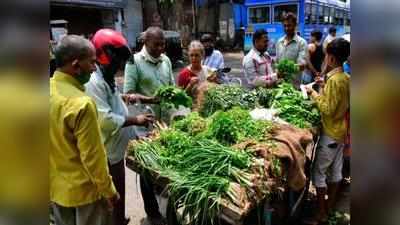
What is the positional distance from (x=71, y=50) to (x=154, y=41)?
1576 mm

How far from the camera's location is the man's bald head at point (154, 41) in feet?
11.5

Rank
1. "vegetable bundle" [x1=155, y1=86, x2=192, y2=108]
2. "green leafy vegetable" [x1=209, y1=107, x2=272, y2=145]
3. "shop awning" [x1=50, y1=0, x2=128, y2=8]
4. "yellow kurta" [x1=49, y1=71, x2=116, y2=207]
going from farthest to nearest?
"shop awning" [x1=50, y1=0, x2=128, y2=8] < "vegetable bundle" [x1=155, y1=86, x2=192, y2=108] < "green leafy vegetable" [x1=209, y1=107, x2=272, y2=145] < "yellow kurta" [x1=49, y1=71, x2=116, y2=207]

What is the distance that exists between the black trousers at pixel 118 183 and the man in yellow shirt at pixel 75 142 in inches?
30.2

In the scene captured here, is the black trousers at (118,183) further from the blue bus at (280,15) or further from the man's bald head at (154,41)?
the blue bus at (280,15)

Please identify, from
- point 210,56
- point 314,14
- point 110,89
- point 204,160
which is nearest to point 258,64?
point 210,56

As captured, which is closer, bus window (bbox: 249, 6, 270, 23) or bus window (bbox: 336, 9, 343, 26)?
bus window (bbox: 249, 6, 270, 23)

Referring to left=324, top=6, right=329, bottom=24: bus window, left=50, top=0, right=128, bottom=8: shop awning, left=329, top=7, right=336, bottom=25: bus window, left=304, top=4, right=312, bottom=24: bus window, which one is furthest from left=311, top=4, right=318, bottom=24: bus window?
left=50, top=0, right=128, bottom=8: shop awning

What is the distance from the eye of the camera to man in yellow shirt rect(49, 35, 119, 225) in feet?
6.33

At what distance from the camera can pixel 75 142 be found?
2.01m

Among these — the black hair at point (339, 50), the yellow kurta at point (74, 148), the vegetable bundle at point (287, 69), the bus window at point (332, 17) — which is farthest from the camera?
the bus window at point (332, 17)

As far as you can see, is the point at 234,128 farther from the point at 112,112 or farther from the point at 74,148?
the point at 74,148

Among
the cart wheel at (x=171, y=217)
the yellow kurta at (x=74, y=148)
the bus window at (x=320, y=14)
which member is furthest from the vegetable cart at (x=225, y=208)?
the bus window at (x=320, y=14)

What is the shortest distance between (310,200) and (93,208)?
2688 millimetres

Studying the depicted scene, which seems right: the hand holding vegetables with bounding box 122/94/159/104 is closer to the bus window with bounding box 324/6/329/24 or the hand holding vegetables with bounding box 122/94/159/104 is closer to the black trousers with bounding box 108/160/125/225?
the black trousers with bounding box 108/160/125/225
